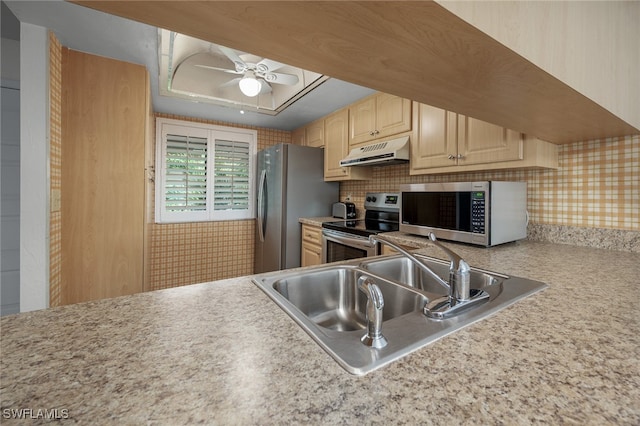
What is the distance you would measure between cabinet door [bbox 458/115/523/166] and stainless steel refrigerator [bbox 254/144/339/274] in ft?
5.39

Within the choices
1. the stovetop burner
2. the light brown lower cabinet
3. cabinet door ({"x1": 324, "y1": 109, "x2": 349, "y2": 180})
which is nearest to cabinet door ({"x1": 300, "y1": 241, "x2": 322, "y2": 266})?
the light brown lower cabinet

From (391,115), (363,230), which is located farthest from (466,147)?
(363,230)

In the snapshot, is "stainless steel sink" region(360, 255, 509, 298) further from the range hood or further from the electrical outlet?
the electrical outlet

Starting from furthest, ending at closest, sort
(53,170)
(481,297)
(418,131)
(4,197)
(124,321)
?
(418,131) → (4,197) → (53,170) → (481,297) → (124,321)

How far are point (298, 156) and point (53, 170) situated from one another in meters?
1.95

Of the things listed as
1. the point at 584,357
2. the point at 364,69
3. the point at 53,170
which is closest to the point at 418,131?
the point at 364,69

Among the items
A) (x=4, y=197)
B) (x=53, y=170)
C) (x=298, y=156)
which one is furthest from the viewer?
(x=298, y=156)

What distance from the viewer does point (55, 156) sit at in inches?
64.0

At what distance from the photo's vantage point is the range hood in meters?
2.08

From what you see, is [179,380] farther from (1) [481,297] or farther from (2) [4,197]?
(2) [4,197]

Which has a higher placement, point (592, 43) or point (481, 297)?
point (592, 43)

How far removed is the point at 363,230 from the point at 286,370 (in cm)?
165

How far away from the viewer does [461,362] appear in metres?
0.44

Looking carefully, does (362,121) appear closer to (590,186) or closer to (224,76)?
(224,76)
